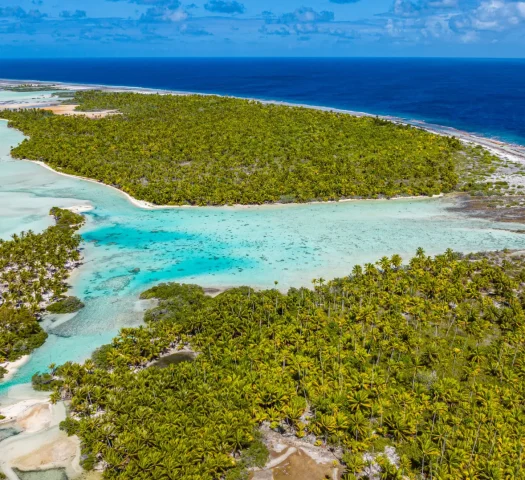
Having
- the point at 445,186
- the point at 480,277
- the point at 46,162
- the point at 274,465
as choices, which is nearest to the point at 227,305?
the point at 274,465

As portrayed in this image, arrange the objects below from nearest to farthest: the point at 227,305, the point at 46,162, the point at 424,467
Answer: the point at 424,467 → the point at 227,305 → the point at 46,162

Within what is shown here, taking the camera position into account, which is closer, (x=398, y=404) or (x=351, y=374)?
(x=398, y=404)

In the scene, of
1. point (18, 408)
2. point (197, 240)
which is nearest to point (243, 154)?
point (197, 240)

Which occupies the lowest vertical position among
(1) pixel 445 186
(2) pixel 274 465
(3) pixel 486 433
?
(2) pixel 274 465

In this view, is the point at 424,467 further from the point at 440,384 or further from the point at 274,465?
the point at 274,465

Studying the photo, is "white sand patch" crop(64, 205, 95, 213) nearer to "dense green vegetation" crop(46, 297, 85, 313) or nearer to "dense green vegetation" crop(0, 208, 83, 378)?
"dense green vegetation" crop(0, 208, 83, 378)

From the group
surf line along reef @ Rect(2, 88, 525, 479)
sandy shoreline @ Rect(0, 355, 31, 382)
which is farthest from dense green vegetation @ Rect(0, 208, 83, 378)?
surf line along reef @ Rect(2, 88, 525, 479)
